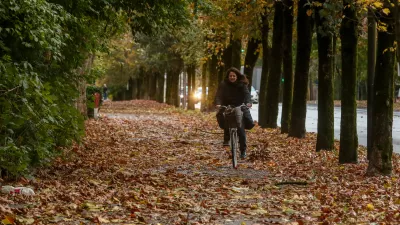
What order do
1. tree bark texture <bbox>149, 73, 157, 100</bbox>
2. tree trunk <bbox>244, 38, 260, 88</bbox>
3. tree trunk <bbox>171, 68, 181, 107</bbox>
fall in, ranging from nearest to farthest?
tree trunk <bbox>244, 38, 260, 88</bbox>, tree trunk <bbox>171, 68, 181, 107</bbox>, tree bark texture <bbox>149, 73, 157, 100</bbox>

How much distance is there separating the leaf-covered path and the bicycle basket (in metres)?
0.83

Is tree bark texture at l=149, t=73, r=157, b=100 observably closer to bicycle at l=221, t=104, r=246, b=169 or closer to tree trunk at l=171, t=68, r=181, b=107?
tree trunk at l=171, t=68, r=181, b=107

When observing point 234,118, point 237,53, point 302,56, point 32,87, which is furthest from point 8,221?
point 237,53

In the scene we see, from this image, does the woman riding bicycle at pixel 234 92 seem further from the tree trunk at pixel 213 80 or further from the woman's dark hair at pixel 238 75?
the tree trunk at pixel 213 80

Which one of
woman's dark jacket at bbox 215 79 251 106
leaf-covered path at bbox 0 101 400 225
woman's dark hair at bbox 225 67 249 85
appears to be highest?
woman's dark hair at bbox 225 67 249 85

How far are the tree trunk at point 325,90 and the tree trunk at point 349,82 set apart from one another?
6.10 ft

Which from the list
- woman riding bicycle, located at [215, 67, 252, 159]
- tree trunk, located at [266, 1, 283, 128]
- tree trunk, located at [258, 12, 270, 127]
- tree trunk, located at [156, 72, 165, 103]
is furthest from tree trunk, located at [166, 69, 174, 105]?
woman riding bicycle, located at [215, 67, 252, 159]

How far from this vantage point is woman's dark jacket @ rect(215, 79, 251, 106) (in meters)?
16.8

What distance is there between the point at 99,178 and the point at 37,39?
111 inches

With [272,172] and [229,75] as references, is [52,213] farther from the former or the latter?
[229,75]

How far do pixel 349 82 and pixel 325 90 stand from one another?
2.74m

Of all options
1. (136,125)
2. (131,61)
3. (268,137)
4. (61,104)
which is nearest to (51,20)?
(61,104)

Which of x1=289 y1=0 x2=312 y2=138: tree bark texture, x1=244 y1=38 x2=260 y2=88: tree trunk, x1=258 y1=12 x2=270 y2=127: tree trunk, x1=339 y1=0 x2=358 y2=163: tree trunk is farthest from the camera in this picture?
x1=244 y1=38 x2=260 y2=88: tree trunk

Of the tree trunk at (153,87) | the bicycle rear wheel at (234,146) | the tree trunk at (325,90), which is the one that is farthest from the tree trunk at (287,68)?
the tree trunk at (153,87)
